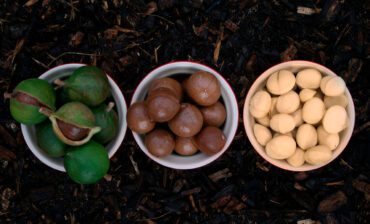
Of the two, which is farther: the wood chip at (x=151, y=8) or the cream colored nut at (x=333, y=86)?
the wood chip at (x=151, y=8)

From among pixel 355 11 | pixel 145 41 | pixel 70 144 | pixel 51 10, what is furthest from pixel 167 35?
pixel 355 11

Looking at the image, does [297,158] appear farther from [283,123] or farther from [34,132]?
[34,132]

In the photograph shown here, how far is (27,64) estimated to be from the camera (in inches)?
73.4

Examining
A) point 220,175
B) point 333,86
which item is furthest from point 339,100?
point 220,175

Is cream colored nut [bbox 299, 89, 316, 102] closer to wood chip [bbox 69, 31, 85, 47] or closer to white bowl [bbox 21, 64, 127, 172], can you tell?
white bowl [bbox 21, 64, 127, 172]

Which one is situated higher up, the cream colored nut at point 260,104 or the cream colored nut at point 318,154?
the cream colored nut at point 260,104

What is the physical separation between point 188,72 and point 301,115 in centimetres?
44

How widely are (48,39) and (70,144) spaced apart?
0.57m

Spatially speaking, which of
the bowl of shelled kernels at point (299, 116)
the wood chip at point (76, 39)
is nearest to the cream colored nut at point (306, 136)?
the bowl of shelled kernels at point (299, 116)

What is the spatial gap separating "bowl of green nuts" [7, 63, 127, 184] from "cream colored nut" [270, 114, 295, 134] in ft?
1.79

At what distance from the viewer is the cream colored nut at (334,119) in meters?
1.67

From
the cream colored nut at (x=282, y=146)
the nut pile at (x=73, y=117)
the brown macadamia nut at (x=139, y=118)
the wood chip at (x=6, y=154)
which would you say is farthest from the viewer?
the wood chip at (x=6, y=154)

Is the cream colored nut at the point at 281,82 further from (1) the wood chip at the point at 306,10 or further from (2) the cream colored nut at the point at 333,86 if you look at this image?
(1) the wood chip at the point at 306,10

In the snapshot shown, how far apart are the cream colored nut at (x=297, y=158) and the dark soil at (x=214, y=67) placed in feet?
0.67
